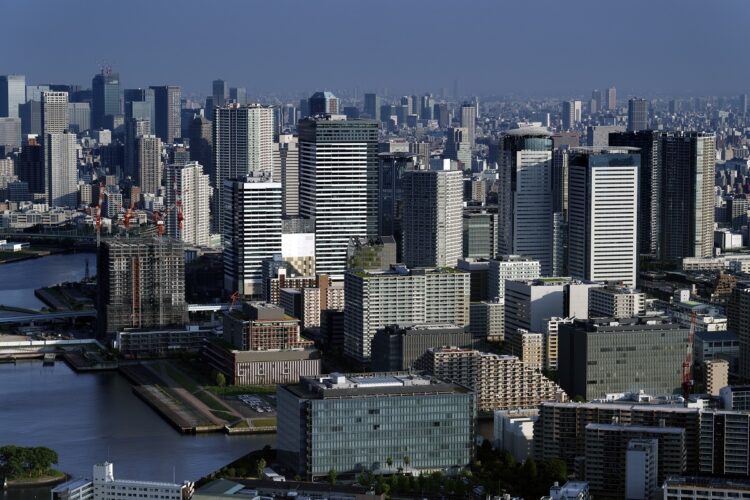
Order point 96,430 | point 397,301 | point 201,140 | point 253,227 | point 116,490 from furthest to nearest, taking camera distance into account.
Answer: point 201,140, point 253,227, point 397,301, point 96,430, point 116,490

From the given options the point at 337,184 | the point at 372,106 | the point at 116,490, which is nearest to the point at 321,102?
the point at 337,184

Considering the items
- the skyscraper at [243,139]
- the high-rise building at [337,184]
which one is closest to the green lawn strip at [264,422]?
the high-rise building at [337,184]

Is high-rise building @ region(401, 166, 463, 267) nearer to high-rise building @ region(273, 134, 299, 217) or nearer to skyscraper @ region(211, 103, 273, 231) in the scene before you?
high-rise building @ region(273, 134, 299, 217)

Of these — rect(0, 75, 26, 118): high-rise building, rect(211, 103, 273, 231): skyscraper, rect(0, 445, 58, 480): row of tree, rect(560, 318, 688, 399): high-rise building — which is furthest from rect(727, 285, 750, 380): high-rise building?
rect(0, 75, 26, 118): high-rise building

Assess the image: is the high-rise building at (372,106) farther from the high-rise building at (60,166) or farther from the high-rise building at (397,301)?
the high-rise building at (397,301)

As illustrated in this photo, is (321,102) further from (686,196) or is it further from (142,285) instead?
(142,285)

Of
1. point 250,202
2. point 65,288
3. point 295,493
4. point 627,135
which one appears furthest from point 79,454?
point 627,135
